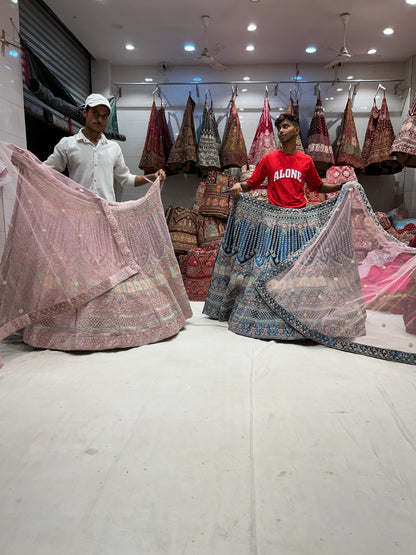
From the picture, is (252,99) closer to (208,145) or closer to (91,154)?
(208,145)

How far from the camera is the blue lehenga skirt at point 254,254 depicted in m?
2.26

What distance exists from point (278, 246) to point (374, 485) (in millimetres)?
1615

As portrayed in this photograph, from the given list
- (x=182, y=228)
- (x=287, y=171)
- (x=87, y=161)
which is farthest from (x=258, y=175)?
(x=182, y=228)

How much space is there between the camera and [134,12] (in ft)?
11.8

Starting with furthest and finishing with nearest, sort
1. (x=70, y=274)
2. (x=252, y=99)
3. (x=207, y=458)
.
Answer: (x=252, y=99), (x=70, y=274), (x=207, y=458)

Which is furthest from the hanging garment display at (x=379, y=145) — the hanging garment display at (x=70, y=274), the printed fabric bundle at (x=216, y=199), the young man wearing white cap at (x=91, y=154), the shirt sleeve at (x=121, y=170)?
the hanging garment display at (x=70, y=274)

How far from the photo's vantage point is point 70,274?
199 centimetres

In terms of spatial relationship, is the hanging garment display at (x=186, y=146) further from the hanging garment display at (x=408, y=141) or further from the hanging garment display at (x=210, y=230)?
the hanging garment display at (x=408, y=141)

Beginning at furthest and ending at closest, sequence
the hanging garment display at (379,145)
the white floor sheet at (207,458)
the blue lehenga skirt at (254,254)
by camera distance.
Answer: the hanging garment display at (379,145) → the blue lehenga skirt at (254,254) → the white floor sheet at (207,458)

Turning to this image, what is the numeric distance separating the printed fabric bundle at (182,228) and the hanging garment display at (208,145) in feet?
1.81

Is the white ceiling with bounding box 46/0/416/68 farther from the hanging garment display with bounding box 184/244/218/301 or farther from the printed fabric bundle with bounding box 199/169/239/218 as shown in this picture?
the hanging garment display with bounding box 184/244/218/301

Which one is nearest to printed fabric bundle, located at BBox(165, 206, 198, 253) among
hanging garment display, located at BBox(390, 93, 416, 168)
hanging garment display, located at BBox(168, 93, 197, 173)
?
hanging garment display, located at BBox(168, 93, 197, 173)

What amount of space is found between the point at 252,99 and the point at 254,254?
121 inches

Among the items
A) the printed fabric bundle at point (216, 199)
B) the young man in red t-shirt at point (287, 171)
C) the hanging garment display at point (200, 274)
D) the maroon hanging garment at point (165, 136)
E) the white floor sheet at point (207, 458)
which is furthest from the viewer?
the maroon hanging garment at point (165, 136)
